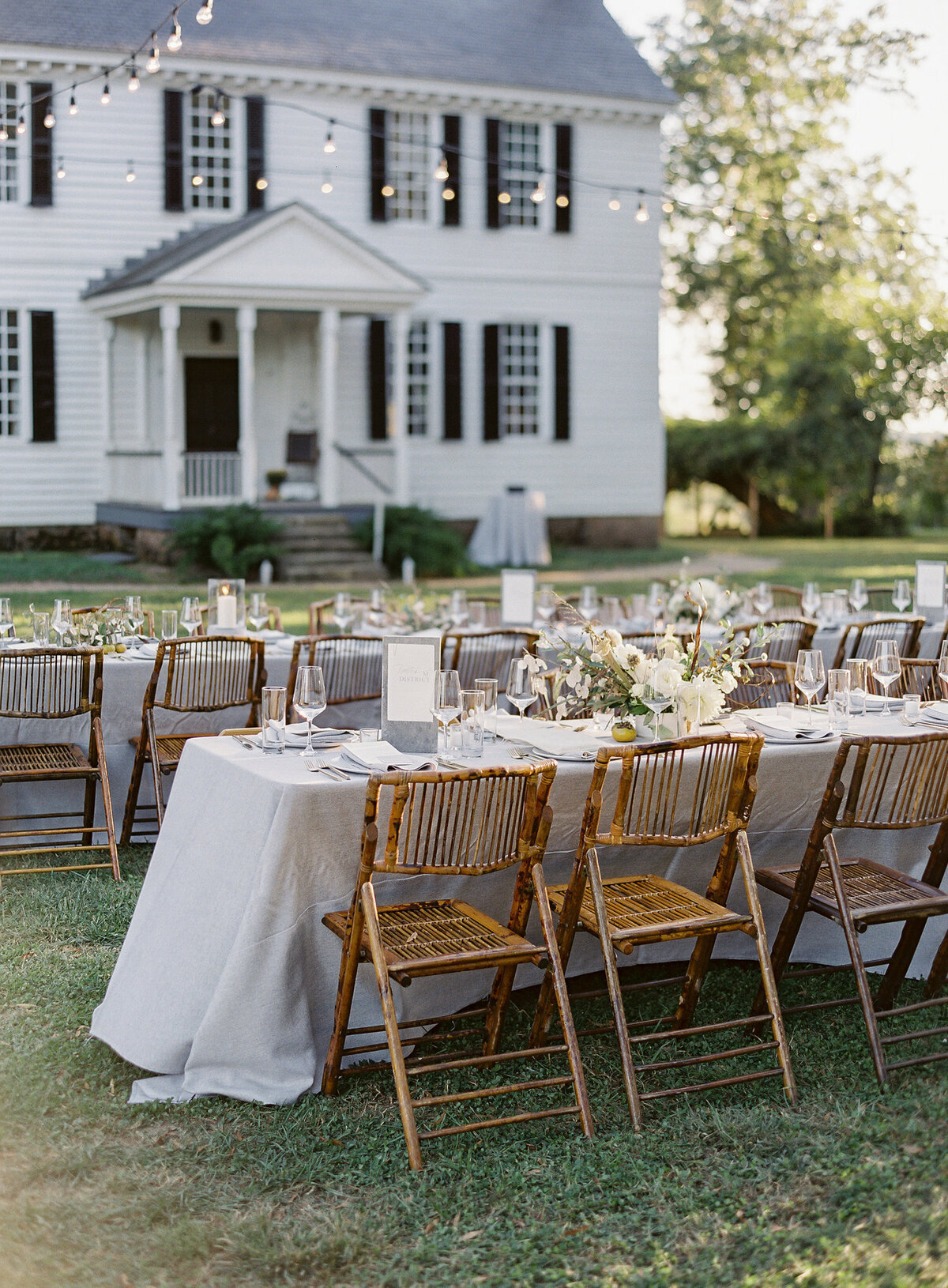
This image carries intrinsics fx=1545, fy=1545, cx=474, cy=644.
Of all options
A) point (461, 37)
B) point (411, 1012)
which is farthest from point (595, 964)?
point (461, 37)

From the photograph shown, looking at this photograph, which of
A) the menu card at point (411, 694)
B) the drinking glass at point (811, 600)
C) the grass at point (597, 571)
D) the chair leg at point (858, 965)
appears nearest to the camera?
the chair leg at point (858, 965)

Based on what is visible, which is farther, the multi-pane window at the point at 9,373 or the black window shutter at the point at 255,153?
the black window shutter at the point at 255,153

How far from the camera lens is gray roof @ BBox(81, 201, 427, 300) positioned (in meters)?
18.7

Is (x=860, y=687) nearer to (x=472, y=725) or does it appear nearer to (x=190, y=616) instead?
(x=472, y=725)

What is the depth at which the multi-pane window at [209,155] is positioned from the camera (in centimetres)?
2080

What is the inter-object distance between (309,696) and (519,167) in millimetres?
18754

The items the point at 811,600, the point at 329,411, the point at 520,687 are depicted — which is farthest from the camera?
the point at 329,411

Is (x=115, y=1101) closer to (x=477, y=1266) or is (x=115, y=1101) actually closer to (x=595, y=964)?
(x=477, y=1266)

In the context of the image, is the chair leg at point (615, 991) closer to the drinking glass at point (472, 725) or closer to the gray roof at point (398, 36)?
the drinking glass at point (472, 725)

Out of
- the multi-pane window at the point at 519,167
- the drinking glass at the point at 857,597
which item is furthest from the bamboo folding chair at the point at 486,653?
the multi-pane window at the point at 519,167

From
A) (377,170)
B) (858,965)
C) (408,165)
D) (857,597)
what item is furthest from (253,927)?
(408,165)

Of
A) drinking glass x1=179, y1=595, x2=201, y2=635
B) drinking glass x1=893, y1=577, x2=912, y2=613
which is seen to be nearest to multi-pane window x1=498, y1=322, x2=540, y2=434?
drinking glass x1=893, y1=577, x2=912, y2=613

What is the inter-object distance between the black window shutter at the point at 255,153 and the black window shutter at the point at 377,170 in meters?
1.52

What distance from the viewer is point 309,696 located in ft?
16.0
